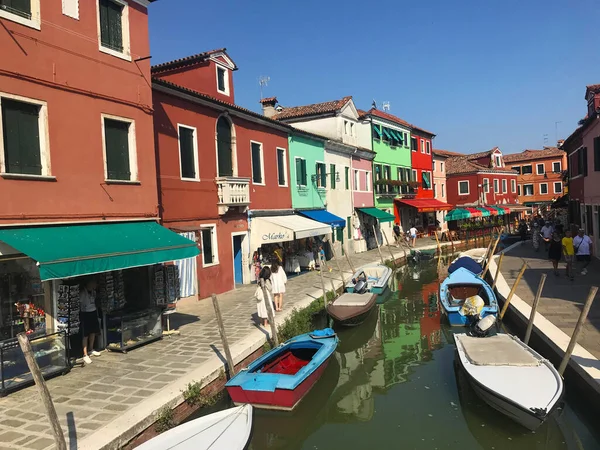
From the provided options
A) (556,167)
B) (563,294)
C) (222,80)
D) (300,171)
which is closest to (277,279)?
(563,294)

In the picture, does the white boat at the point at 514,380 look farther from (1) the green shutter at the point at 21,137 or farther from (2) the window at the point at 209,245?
(1) the green shutter at the point at 21,137

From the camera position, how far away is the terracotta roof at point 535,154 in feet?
172

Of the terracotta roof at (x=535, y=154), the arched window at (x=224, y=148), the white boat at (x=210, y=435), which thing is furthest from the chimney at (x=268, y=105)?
the terracotta roof at (x=535, y=154)

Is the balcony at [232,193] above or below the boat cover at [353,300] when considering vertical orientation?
above

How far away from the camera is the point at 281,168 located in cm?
1981

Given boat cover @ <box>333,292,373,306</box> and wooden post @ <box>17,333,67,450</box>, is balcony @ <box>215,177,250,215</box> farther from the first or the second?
wooden post @ <box>17,333,67,450</box>

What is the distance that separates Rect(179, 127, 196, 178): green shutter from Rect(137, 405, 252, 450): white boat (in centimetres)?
881

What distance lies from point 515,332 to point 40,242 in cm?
1151

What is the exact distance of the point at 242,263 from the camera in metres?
16.9

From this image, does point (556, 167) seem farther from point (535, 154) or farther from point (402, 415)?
point (402, 415)

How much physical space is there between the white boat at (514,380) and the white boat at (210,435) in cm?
392

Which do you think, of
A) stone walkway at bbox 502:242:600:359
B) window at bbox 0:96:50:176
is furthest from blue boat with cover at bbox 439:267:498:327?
window at bbox 0:96:50:176

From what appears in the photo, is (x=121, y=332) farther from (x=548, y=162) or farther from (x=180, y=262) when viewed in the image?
(x=548, y=162)

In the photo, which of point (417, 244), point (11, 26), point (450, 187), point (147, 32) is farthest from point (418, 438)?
point (450, 187)
